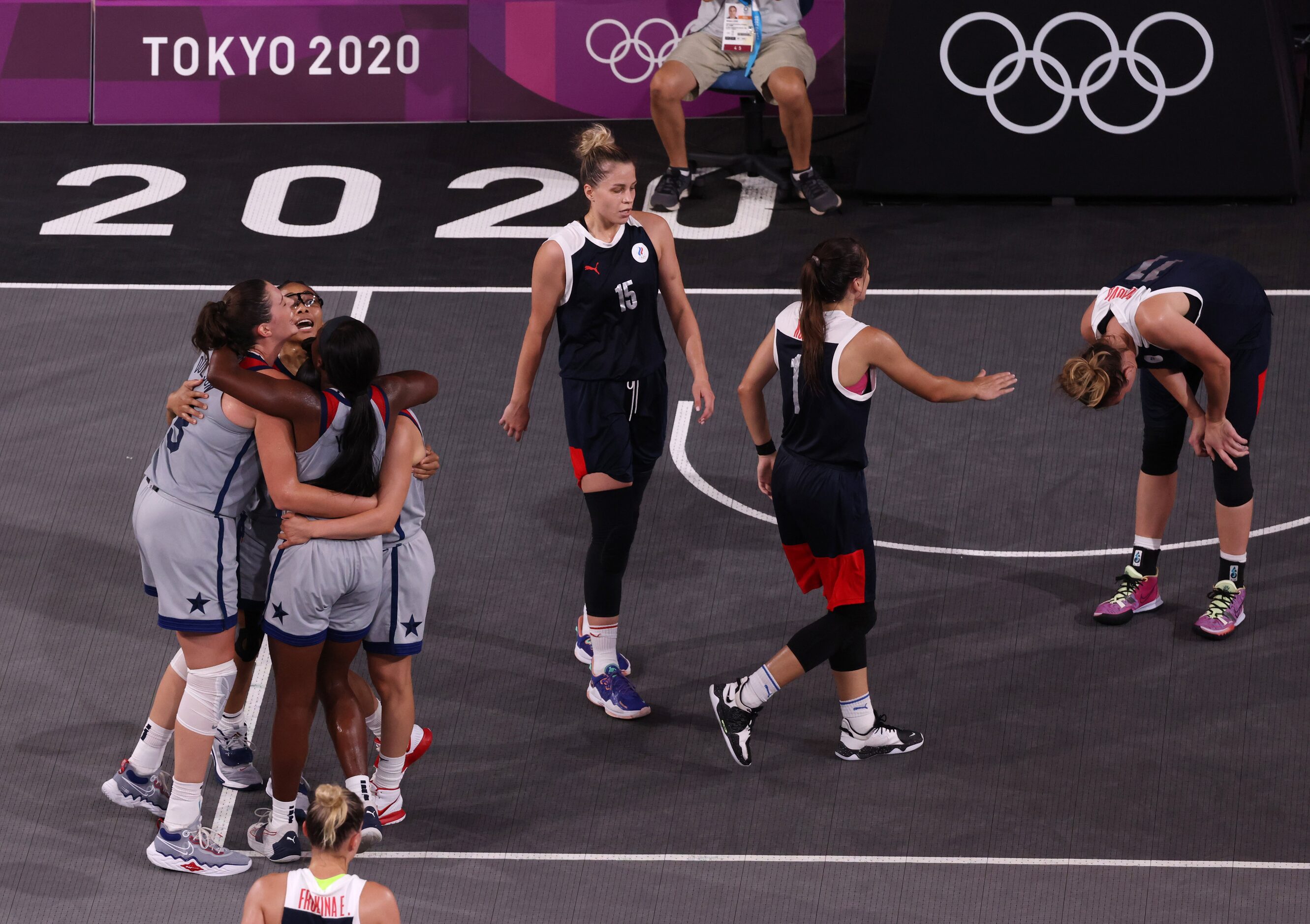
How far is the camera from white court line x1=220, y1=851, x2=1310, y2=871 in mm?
5176

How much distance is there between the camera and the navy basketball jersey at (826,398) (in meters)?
5.28

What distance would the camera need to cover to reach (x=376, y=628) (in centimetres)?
520

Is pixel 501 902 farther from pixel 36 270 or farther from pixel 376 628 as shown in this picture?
pixel 36 270

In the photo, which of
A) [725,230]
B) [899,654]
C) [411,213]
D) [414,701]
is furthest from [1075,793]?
[411,213]

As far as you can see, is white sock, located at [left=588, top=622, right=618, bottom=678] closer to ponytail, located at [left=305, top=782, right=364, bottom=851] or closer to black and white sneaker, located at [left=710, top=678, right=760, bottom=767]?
black and white sneaker, located at [left=710, top=678, right=760, bottom=767]

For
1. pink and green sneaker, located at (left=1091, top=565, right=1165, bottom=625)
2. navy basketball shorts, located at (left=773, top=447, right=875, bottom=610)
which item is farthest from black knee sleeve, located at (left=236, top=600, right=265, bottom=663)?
pink and green sneaker, located at (left=1091, top=565, right=1165, bottom=625)

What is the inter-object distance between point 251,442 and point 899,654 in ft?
8.62

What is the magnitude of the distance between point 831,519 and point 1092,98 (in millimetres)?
5375

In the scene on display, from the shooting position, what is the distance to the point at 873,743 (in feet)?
18.8

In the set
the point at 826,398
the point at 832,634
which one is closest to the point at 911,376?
the point at 826,398

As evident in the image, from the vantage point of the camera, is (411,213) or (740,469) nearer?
(740,469)

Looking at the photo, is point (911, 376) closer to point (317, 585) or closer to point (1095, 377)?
point (1095, 377)

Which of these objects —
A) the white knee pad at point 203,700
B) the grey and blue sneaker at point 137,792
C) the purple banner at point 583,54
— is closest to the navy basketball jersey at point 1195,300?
the white knee pad at point 203,700

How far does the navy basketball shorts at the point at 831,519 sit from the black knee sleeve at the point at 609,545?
0.60 m
